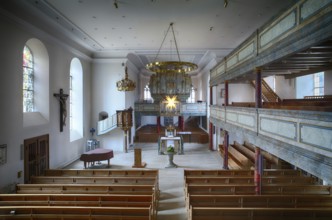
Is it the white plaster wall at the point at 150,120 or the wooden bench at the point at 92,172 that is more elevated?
the white plaster wall at the point at 150,120

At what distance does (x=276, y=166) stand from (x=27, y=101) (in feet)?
42.0

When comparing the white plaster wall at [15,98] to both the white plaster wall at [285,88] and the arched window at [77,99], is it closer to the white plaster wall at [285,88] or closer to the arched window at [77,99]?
the arched window at [77,99]

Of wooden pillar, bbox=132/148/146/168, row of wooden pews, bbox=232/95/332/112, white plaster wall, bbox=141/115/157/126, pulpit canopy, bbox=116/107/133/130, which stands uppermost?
row of wooden pews, bbox=232/95/332/112

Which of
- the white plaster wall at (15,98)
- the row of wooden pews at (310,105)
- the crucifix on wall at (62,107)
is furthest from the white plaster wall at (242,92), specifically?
the white plaster wall at (15,98)

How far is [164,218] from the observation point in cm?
678

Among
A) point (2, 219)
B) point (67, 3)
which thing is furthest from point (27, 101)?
point (2, 219)

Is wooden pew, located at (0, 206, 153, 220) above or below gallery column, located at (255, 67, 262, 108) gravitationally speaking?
below

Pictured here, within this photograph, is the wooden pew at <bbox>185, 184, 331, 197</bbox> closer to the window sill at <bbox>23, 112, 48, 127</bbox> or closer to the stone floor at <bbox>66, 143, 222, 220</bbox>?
the stone floor at <bbox>66, 143, 222, 220</bbox>

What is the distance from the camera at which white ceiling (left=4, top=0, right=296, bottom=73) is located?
28.9ft

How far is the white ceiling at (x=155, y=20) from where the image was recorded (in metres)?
8.80

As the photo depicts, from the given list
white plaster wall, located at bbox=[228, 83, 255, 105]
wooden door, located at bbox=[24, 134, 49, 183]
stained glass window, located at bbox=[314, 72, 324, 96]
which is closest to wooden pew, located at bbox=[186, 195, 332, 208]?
wooden door, located at bbox=[24, 134, 49, 183]

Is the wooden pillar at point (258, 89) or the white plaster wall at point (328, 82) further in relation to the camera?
the white plaster wall at point (328, 82)

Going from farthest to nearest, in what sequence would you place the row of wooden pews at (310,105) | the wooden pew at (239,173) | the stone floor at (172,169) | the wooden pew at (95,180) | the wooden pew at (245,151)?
the wooden pew at (245,151)
the wooden pew at (239,173)
the wooden pew at (95,180)
the stone floor at (172,169)
the row of wooden pews at (310,105)

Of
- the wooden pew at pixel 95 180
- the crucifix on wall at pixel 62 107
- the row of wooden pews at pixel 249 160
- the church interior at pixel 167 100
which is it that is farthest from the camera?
the crucifix on wall at pixel 62 107
